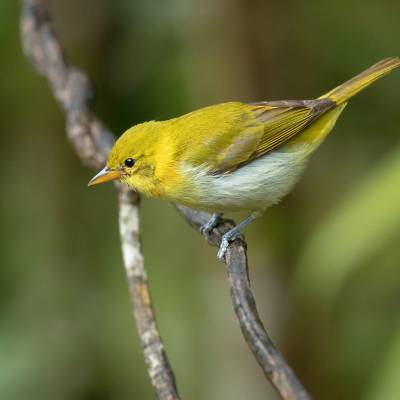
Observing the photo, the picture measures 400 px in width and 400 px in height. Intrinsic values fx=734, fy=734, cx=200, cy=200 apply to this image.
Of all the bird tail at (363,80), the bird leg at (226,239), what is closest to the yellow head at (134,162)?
the bird leg at (226,239)

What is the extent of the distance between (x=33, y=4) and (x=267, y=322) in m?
2.18

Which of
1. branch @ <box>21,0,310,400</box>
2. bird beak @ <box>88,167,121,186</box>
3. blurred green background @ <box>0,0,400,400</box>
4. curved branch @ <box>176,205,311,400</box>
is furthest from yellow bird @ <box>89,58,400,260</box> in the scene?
curved branch @ <box>176,205,311,400</box>

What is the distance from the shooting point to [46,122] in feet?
17.2

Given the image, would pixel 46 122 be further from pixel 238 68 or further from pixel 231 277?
pixel 231 277

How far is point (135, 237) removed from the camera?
2.98 metres

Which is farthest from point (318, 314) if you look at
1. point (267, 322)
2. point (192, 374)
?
point (192, 374)

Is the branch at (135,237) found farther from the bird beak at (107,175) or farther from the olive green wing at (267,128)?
the olive green wing at (267,128)

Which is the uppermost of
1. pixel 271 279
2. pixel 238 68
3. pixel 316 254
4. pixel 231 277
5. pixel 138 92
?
pixel 138 92

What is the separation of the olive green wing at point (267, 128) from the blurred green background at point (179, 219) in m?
0.53

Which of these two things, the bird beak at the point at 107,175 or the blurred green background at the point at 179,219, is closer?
the bird beak at the point at 107,175

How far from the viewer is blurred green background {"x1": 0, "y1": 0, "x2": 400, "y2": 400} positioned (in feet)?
13.8

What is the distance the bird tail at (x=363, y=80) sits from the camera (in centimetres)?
355

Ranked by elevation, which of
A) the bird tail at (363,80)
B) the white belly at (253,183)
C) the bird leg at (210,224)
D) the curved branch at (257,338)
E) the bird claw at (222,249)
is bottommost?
the curved branch at (257,338)

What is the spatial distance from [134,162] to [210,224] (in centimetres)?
46
